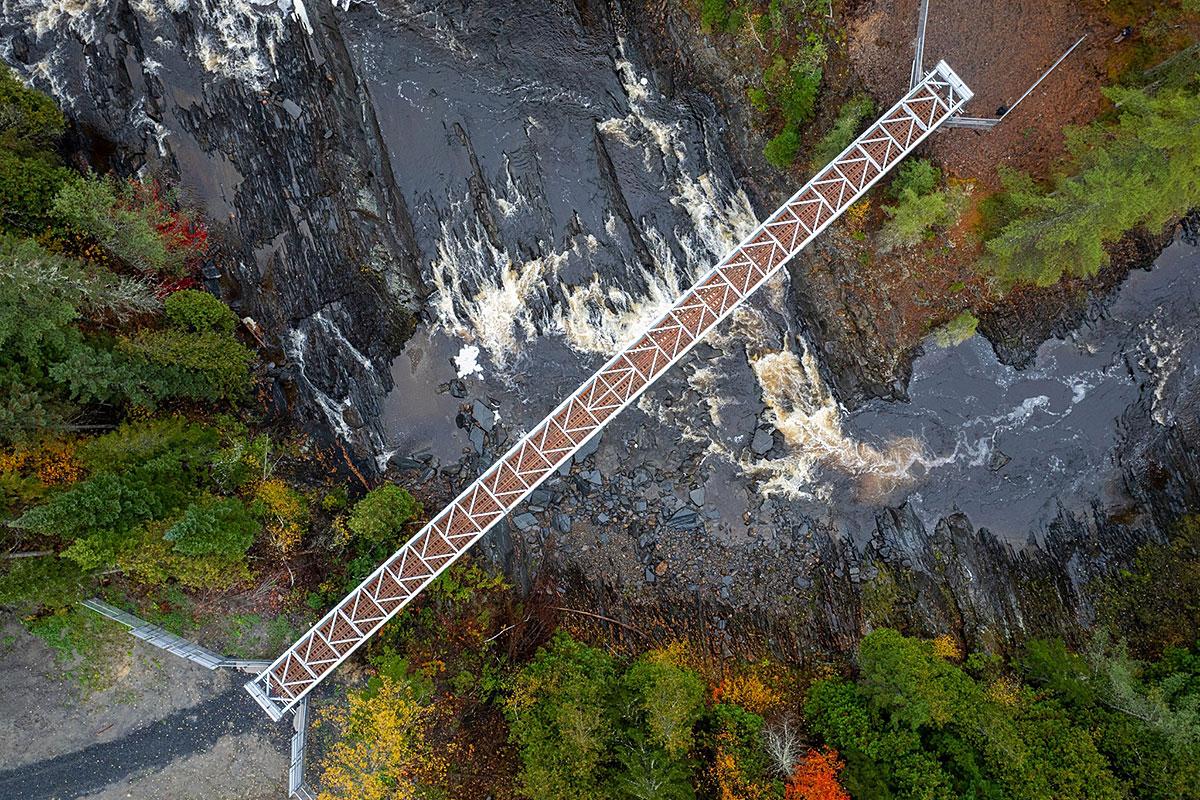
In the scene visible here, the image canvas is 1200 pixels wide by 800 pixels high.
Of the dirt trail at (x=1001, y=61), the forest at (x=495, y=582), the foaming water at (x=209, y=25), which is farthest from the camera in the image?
the foaming water at (x=209, y=25)

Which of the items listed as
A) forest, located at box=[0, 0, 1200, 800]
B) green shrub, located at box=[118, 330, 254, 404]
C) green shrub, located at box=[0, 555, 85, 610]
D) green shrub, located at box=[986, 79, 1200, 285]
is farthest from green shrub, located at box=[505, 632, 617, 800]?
green shrub, located at box=[986, 79, 1200, 285]

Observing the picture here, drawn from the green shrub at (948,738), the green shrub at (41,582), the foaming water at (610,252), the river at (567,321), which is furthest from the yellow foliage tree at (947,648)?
the green shrub at (41,582)

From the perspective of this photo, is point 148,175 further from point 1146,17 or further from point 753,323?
point 1146,17

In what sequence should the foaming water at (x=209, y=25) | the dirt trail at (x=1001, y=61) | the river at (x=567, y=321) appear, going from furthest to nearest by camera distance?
the foaming water at (x=209, y=25) < the river at (x=567, y=321) < the dirt trail at (x=1001, y=61)

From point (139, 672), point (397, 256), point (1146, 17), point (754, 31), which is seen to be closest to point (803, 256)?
point (754, 31)

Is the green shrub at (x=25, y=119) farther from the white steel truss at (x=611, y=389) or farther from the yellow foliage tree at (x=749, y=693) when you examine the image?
the yellow foliage tree at (x=749, y=693)

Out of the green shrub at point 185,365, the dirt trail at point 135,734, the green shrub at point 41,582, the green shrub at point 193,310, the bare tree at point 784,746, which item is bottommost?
the dirt trail at point 135,734

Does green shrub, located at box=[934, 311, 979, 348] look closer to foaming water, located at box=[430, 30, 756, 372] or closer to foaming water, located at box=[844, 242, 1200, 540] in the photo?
foaming water, located at box=[844, 242, 1200, 540]

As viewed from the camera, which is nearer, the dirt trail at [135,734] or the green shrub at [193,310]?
the dirt trail at [135,734]
